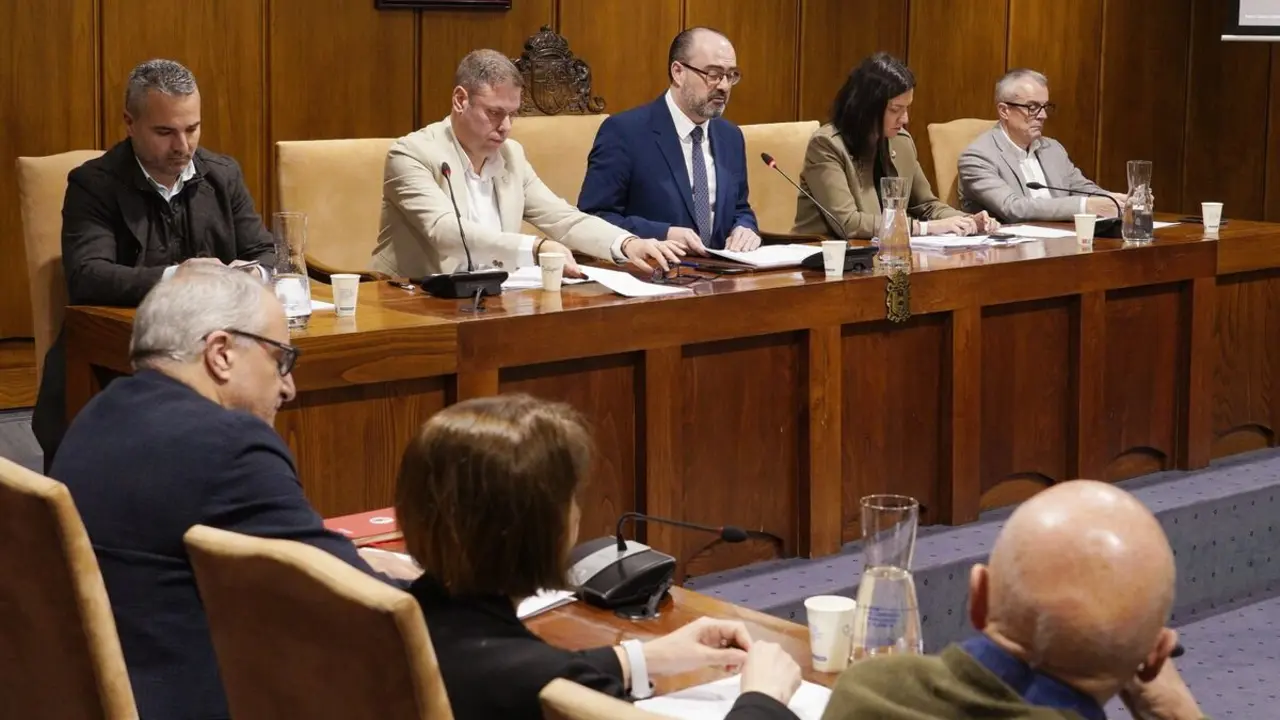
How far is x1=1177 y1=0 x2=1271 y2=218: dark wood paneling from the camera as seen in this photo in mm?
7359

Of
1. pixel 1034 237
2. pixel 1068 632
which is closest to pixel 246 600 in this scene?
pixel 1068 632

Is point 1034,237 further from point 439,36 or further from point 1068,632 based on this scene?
point 1068,632

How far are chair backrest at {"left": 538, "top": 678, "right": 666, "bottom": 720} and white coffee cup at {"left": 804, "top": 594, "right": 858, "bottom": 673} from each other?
2.28 feet

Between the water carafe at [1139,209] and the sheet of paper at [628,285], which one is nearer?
the sheet of paper at [628,285]

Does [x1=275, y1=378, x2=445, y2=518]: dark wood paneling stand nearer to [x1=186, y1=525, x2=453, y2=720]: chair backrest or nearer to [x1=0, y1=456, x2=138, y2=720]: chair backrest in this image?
[x1=0, y1=456, x2=138, y2=720]: chair backrest

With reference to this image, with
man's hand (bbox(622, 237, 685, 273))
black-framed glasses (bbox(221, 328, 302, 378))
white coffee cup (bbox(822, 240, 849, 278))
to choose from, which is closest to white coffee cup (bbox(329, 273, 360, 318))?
man's hand (bbox(622, 237, 685, 273))

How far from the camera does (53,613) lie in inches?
73.2

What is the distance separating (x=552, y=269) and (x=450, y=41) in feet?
8.11

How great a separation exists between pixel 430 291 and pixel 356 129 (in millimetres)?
2290

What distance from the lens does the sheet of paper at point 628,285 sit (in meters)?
3.53

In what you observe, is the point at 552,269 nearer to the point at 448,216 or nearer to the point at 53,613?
the point at 448,216

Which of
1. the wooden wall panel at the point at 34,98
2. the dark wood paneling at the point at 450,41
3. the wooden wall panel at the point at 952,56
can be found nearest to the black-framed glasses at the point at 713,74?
the dark wood paneling at the point at 450,41

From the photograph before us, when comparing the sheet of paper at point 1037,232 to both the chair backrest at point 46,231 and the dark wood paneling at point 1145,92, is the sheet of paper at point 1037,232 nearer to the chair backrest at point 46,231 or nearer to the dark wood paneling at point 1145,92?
the chair backrest at point 46,231

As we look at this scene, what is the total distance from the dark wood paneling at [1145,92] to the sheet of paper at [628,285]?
14.0ft
